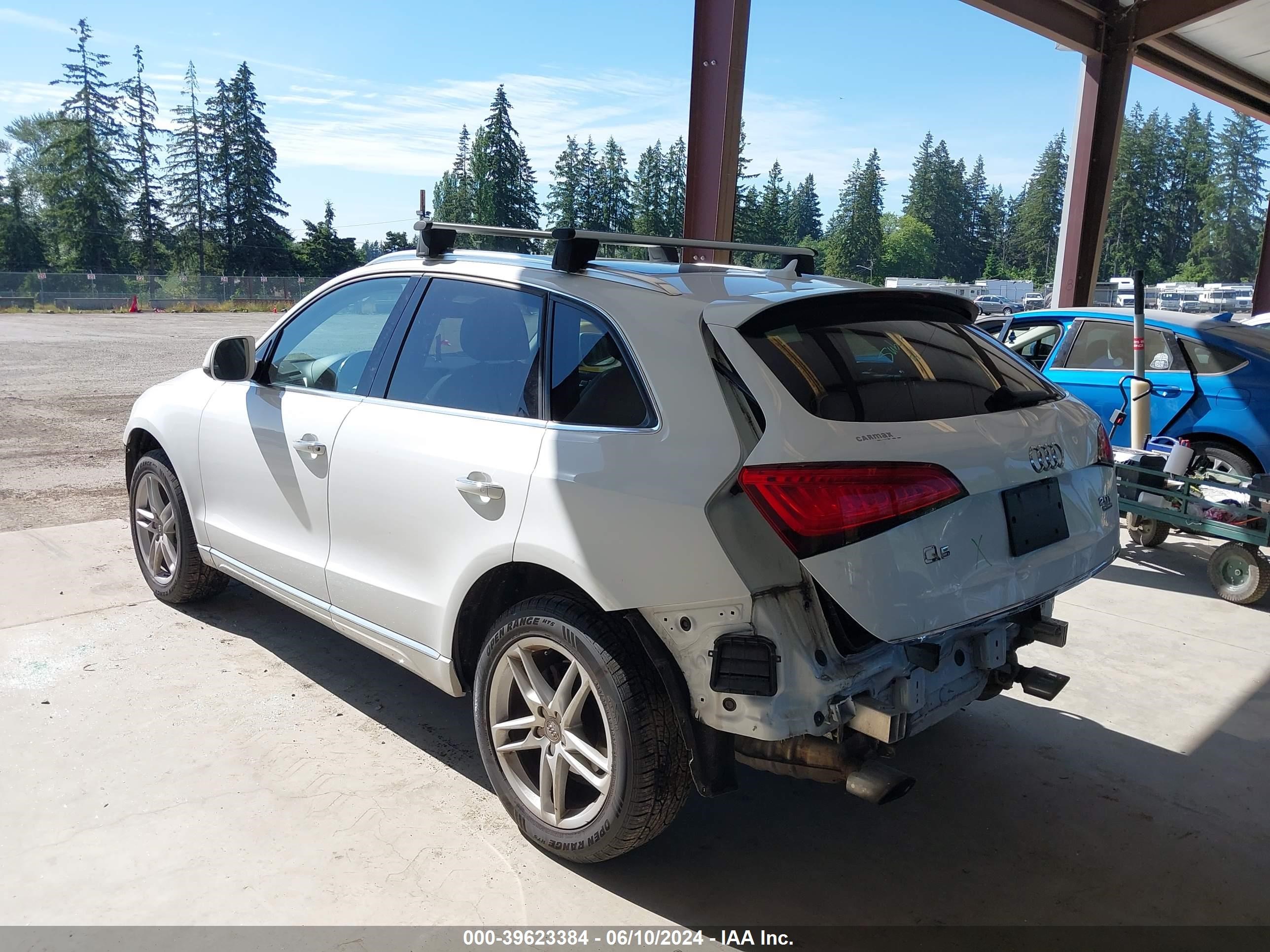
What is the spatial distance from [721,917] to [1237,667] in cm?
347

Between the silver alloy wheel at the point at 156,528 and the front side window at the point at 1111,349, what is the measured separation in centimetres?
717

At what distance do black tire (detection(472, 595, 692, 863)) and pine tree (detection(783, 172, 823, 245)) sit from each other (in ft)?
15.3

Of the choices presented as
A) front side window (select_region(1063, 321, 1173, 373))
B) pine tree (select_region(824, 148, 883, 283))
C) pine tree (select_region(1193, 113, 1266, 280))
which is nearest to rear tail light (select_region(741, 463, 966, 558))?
pine tree (select_region(824, 148, 883, 283))

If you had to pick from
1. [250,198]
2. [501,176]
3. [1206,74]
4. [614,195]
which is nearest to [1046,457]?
[614,195]

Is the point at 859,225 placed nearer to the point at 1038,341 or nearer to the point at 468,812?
the point at 1038,341

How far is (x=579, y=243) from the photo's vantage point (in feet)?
10.1

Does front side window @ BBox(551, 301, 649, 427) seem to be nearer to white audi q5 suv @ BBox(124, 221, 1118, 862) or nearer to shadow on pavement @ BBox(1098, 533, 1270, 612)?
white audi q5 suv @ BBox(124, 221, 1118, 862)

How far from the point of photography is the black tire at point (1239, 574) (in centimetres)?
576

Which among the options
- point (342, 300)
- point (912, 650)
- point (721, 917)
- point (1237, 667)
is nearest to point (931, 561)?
point (912, 650)

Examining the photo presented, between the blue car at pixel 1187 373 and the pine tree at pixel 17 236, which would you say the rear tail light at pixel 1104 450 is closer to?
the blue car at pixel 1187 373

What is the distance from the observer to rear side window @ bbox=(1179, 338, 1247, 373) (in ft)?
23.7

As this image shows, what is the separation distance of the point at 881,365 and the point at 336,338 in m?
2.37

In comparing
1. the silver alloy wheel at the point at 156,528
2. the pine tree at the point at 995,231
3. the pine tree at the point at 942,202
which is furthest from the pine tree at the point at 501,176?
the pine tree at the point at 995,231

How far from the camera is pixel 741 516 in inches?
96.7
